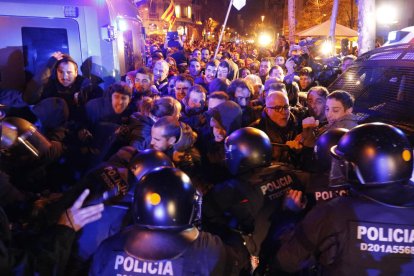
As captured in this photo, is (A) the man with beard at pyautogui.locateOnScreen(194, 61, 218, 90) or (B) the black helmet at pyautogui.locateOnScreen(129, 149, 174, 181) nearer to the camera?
(B) the black helmet at pyautogui.locateOnScreen(129, 149, 174, 181)

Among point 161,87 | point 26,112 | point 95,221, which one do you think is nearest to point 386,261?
point 95,221

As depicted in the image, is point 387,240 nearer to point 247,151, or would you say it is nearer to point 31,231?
point 247,151

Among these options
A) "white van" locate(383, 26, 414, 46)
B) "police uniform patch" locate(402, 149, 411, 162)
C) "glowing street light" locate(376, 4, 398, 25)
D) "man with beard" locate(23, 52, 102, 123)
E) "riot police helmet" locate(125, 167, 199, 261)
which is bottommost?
"riot police helmet" locate(125, 167, 199, 261)

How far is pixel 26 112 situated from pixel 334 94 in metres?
3.57

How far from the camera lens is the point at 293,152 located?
430cm

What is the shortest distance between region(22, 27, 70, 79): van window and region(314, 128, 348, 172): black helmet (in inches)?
135

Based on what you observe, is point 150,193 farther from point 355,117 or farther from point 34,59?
point 34,59

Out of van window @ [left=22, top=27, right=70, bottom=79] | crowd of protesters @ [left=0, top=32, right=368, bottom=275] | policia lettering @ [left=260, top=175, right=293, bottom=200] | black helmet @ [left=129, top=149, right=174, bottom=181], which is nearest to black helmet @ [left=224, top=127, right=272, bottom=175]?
policia lettering @ [left=260, top=175, right=293, bottom=200]

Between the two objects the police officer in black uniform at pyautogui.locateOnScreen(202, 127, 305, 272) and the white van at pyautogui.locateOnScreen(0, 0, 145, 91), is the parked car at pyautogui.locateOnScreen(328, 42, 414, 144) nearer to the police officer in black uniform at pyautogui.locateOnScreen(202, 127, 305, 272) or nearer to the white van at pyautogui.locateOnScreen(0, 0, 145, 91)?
the police officer in black uniform at pyautogui.locateOnScreen(202, 127, 305, 272)

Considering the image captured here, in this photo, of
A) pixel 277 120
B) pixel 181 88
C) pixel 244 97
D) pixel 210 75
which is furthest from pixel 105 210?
pixel 210 75

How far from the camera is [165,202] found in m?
1.86

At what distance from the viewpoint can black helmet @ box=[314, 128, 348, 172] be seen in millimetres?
2865

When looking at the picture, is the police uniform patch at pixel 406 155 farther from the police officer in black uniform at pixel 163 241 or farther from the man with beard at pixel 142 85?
the man with beard at pixel 142 85

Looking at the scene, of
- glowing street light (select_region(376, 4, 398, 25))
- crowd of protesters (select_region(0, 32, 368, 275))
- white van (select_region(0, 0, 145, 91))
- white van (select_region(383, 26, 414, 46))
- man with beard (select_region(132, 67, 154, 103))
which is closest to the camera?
crowd of protesters (select_region(0, 32, 368, 275))
